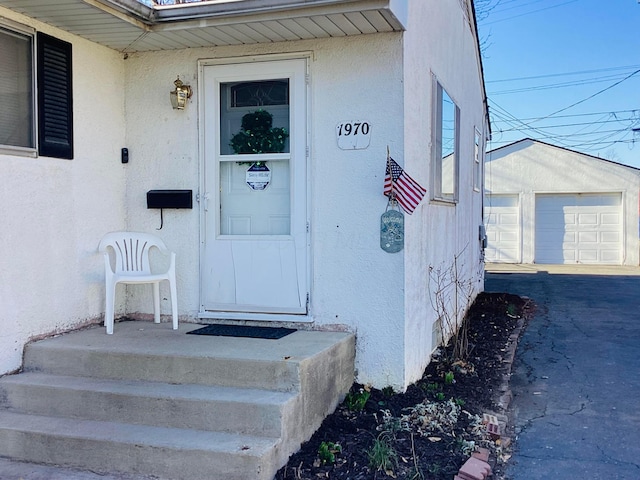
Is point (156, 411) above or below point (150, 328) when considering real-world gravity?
below

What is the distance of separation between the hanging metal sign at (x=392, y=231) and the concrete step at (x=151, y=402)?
1.63 m

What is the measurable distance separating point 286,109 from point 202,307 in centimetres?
204

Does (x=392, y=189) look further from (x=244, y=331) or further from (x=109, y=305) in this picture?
(x=109, y=305)

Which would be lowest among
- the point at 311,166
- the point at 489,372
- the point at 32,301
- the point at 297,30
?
the point at 489,372

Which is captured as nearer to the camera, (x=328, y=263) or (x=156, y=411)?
(x=156, y=411)

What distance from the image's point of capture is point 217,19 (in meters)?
4.88

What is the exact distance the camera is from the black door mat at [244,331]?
505cm

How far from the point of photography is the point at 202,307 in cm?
561

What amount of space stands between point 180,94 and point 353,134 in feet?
5.57

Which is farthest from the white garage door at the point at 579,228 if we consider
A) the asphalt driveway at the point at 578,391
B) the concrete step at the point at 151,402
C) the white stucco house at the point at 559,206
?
the concrete step at the point at 151,402

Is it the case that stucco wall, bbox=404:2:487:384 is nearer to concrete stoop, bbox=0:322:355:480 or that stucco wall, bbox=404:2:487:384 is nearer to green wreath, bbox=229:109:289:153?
concrete stoop, bbox=0:322:355:480

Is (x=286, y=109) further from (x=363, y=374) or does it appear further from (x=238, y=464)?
(x=238, y=464)

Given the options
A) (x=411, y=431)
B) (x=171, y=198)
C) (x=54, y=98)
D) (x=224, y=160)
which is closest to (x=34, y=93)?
(x=54, y=98)

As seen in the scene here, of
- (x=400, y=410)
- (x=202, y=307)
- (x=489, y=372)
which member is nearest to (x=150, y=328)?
(x=202, y=307)
